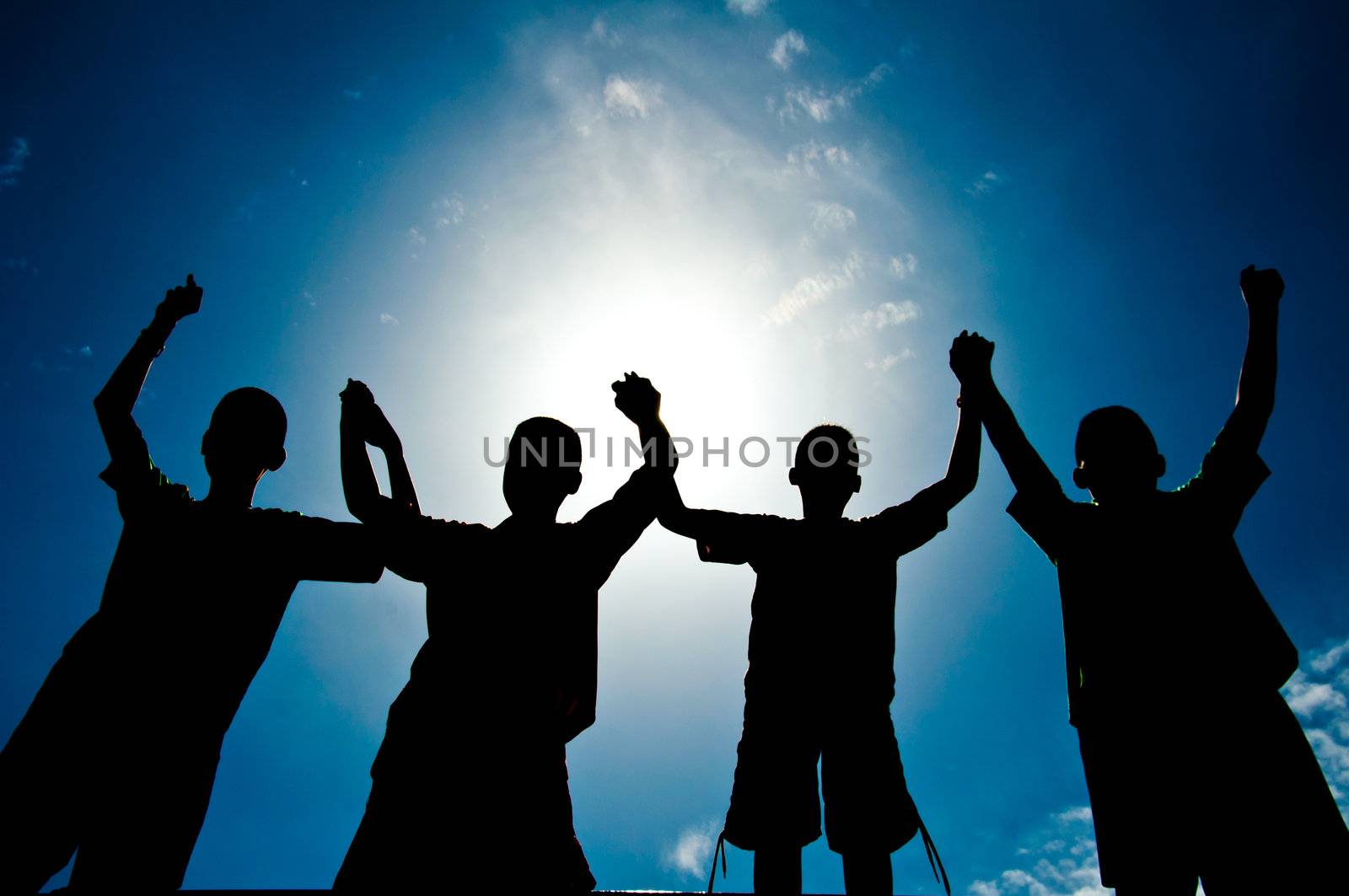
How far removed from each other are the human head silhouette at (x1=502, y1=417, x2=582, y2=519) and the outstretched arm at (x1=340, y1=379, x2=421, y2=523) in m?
0.57

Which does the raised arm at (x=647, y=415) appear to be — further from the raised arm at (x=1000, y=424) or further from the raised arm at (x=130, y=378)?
the raised arm at (x=130, y=378)

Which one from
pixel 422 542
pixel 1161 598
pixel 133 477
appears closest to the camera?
pixel 1161 598

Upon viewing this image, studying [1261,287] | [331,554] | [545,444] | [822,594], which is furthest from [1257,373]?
[331,554]

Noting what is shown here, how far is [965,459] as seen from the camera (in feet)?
12.5

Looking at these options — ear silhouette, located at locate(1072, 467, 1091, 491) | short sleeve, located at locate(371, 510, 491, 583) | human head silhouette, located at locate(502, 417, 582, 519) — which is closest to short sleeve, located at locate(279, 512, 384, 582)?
short sleeve, located at locate(371, 510, 491, 583)

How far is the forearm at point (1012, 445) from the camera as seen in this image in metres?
3.37

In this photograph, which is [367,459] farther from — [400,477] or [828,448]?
[828,448]

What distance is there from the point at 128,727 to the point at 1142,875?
4150 mm

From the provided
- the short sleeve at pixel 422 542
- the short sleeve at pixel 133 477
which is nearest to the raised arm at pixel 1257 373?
the short sleeve at pixel 422 542

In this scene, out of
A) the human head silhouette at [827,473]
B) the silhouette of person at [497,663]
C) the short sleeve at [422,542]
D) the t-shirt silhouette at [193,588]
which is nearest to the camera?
the silhouette of person at [497,663]

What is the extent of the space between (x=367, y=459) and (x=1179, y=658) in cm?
400

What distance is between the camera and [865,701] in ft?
10.7

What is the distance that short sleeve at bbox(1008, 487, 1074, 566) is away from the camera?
11.0 feet

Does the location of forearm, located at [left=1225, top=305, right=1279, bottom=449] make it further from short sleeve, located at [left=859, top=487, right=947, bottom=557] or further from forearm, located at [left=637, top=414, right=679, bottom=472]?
forearm, located at [left=637, top=414, right=679, bottom=472]
